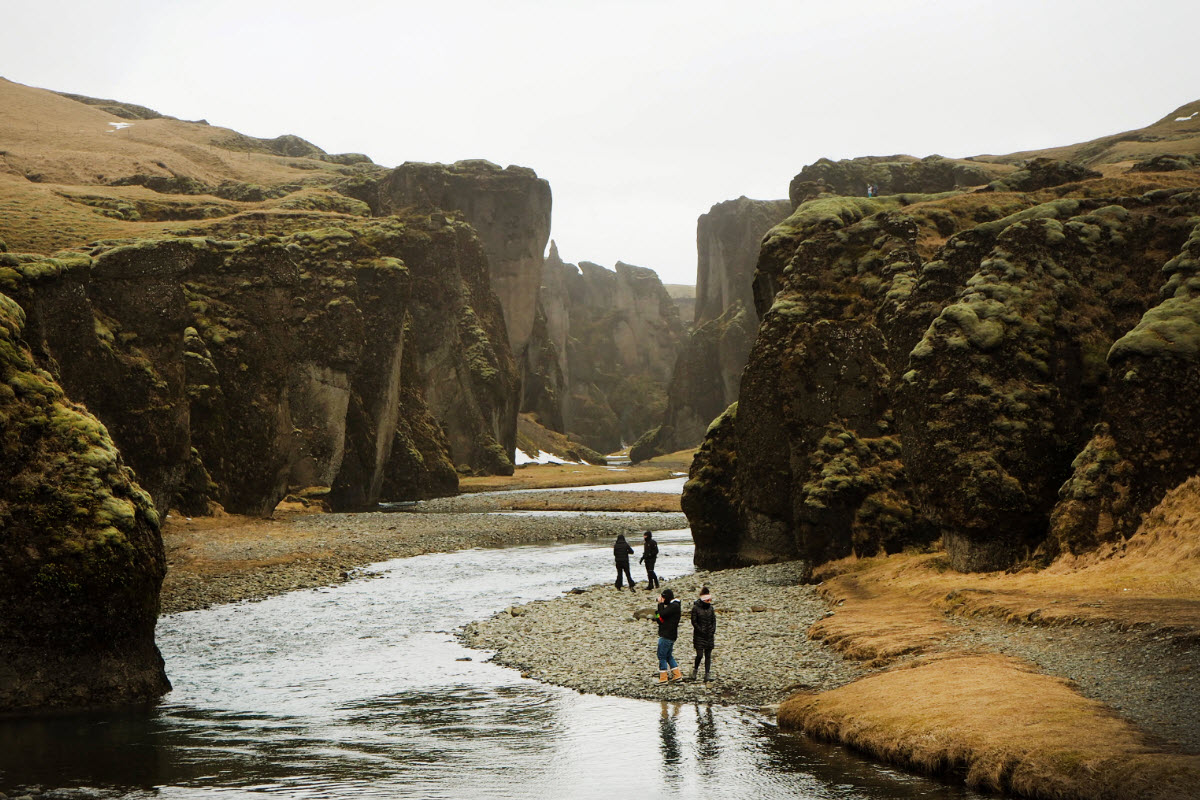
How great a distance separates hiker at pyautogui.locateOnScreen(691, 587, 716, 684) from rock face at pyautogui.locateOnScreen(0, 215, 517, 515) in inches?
766

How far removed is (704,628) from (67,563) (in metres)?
14.8

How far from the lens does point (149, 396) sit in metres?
54.9

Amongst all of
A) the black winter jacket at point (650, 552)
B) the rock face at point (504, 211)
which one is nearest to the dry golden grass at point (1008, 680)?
the black winter jacket at point (650, 552)

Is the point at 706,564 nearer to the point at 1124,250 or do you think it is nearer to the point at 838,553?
the point at 838,553

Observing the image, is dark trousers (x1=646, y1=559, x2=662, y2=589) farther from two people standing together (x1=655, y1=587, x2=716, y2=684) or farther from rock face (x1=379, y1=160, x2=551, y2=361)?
rock face (x1=379, y1=160, x2=551, y2=361)

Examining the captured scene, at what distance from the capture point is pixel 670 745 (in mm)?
20844

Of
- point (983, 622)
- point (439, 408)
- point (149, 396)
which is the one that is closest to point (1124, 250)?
point (983, 622)

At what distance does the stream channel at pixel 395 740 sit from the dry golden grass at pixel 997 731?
22.5 inches

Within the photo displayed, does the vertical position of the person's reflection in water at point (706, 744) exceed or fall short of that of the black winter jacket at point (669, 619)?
it falls short

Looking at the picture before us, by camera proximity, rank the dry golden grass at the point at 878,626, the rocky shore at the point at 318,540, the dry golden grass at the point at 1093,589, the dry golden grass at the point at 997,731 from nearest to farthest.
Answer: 1. the dry golden grass at the point at 997,731
2. the dry golden grass at the point at 1093,589
3. the dry golden grass at the point at 878,626
4. the rocky shore at the point at 318,540

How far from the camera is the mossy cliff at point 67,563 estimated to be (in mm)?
24156

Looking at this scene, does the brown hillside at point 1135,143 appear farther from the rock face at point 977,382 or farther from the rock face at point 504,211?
the rock face at point 977,382

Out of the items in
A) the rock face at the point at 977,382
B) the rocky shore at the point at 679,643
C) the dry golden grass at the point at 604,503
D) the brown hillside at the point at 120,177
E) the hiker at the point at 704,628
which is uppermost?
the brown hillside at the point at 120,177

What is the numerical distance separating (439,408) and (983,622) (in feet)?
333
